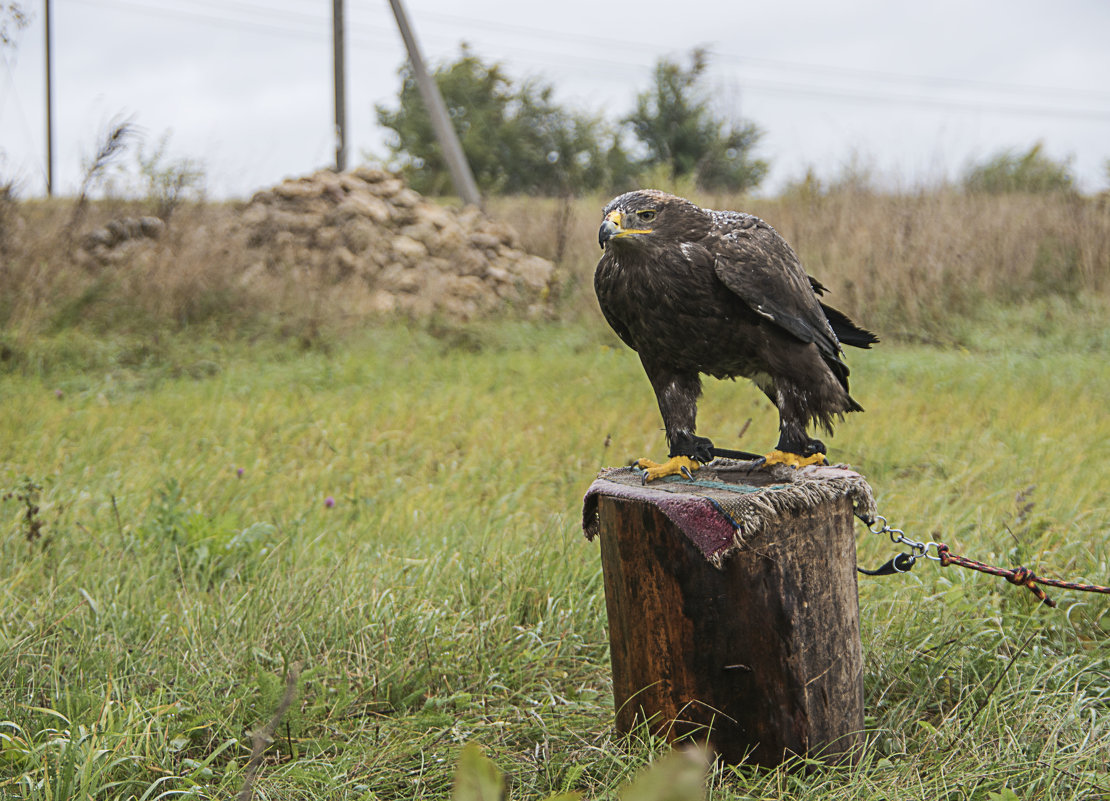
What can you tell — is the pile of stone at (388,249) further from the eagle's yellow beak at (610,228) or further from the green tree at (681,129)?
the green tree at (681,129)

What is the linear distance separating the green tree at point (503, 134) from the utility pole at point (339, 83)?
967 centimetres

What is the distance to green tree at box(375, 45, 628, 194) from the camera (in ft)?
71.6

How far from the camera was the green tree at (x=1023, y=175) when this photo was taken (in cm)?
1158

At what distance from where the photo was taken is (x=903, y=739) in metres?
2.18

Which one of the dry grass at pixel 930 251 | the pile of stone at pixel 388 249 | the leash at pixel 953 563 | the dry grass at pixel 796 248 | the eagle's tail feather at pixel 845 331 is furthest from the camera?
the pile of stone at pixel 388 249

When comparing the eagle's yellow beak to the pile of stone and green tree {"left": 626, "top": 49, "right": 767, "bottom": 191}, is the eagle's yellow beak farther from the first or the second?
green tree {"left": 626, "top": 49, "right": 767, "bottom": 191}

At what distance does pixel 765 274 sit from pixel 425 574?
1560 mm

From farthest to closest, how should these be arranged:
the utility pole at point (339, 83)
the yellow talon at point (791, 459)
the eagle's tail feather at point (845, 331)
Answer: the utility pole at point (339, 83) → the eagle's tail feather at point (845, 331) → the yellow talon at point (791, 459)

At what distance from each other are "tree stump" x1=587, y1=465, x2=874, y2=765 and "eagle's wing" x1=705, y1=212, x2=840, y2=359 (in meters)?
0.43

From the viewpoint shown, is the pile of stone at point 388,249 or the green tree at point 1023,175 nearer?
the pile of stone at point 388,249

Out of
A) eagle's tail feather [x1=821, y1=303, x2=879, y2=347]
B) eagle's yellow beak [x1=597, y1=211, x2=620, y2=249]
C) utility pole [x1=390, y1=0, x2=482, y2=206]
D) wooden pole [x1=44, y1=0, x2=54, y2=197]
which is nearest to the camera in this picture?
eagle's yellow beak [x1=597, y1=211, x2=620, y2=249]

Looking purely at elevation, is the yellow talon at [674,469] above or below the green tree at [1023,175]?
below

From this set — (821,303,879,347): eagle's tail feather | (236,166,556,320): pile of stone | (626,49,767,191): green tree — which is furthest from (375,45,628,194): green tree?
(821,303,879,347): eagle's tail feather

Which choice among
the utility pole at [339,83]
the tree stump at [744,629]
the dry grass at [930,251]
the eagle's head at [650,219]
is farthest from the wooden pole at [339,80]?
the tree stump at [744,629]
